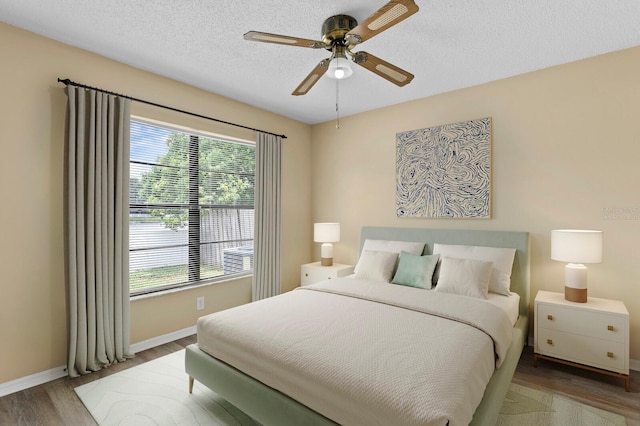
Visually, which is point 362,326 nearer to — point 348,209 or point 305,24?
point 305,24

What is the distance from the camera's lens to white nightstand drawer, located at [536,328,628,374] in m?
2.29

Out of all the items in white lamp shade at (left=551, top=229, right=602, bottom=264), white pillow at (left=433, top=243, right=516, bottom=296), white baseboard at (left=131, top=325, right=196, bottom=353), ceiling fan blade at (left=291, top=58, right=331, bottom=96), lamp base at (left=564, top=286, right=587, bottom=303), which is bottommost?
white baseboard at (left=131, top=325, right=196, bottom=353)

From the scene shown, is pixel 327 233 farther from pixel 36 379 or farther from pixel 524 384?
pixel 36 379

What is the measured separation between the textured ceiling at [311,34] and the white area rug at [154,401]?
2461mm

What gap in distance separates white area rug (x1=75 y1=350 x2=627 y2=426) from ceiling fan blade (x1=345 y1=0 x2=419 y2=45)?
2.45 meters

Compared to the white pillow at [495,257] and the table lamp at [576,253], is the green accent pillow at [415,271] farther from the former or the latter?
the table lamp at [576,253]

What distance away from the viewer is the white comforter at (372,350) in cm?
134

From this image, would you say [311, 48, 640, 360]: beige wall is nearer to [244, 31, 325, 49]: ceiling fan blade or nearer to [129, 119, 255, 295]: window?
[244, 31, 325, 49]: ceiling fan blade

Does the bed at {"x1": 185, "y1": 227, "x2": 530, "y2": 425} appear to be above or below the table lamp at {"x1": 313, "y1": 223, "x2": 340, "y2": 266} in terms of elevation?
below

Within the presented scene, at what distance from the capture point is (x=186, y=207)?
3.38m

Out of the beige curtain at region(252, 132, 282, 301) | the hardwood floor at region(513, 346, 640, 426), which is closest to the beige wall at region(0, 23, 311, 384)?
the beige curtain at region(252, 132, 282, 301)

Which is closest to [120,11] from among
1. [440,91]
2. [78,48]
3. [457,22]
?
[78,48]

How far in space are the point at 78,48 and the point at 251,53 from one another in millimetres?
1426

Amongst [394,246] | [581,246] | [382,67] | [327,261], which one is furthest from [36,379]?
[581,246]
